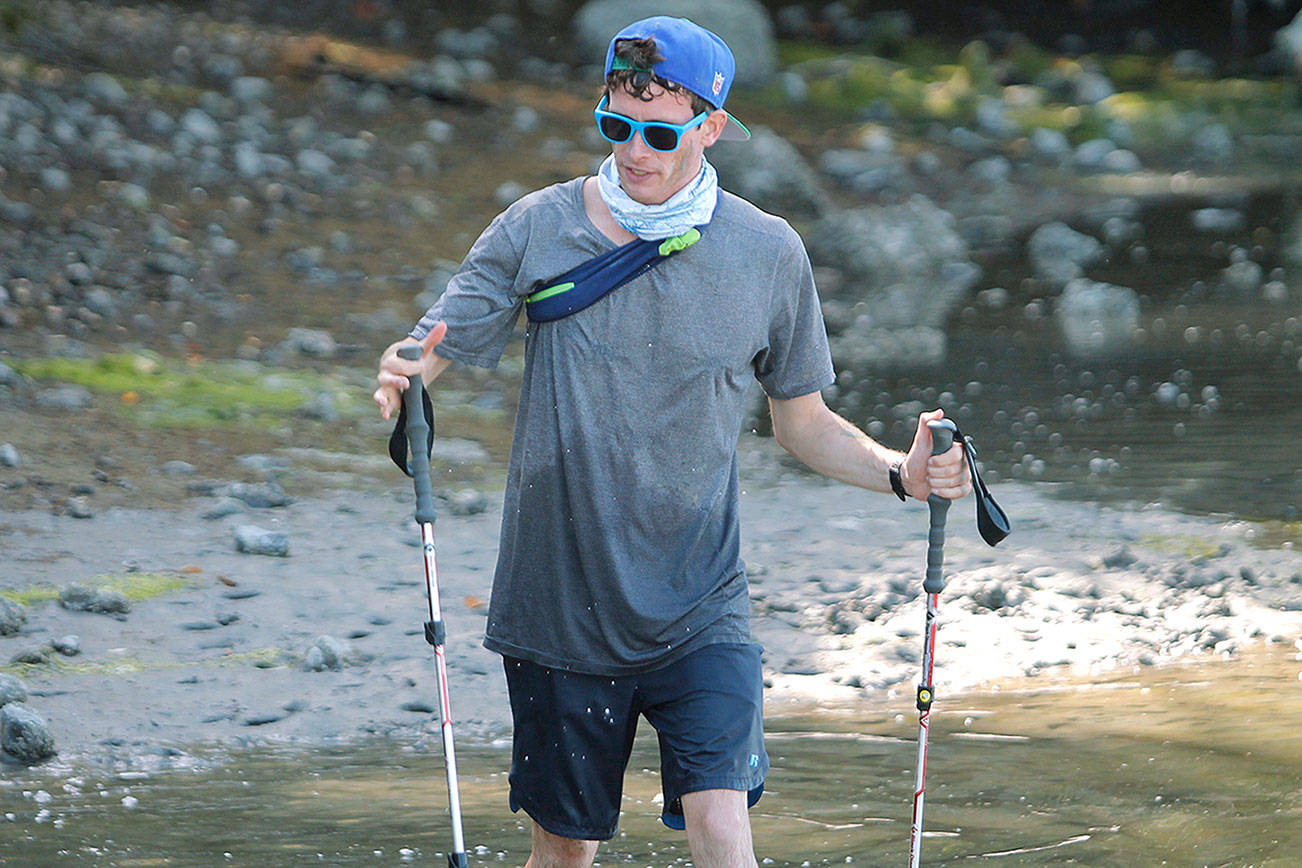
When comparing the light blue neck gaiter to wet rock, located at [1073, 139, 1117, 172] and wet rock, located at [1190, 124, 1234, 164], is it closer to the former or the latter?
wet rock, located at [1073, 139, 1117, 172]

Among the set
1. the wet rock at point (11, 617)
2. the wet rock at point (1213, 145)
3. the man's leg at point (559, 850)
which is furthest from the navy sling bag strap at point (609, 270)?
the wet rock at point (1213, 145)

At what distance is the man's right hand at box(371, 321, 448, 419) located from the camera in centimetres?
401

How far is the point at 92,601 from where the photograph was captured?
23.1 ft

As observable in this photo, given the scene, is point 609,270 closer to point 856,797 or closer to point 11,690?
point 856,797

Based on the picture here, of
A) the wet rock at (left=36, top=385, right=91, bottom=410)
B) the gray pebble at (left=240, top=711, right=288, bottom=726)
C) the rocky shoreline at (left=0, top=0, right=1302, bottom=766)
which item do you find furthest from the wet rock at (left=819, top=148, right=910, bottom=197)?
the gray pebble at (left=240, top=711, right=288, bottom=726)

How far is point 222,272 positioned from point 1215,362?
21.5 ft

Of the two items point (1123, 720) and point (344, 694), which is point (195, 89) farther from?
point (1123, 720)

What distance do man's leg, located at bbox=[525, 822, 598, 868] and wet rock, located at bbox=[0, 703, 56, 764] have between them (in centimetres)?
222

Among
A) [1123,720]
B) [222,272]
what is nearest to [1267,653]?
[1123,720]

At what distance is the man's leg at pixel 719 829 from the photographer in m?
4.01

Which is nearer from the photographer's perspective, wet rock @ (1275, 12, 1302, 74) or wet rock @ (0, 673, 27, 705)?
wet rock @ (0, 673, 27, 705)

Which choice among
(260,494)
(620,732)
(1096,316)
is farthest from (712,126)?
(1096,316)

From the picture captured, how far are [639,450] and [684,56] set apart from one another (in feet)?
2.77

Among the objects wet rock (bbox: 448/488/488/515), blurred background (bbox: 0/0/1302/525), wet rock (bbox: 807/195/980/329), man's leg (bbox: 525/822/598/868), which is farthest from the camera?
wet rock (bbox: 807/195/980/329)
